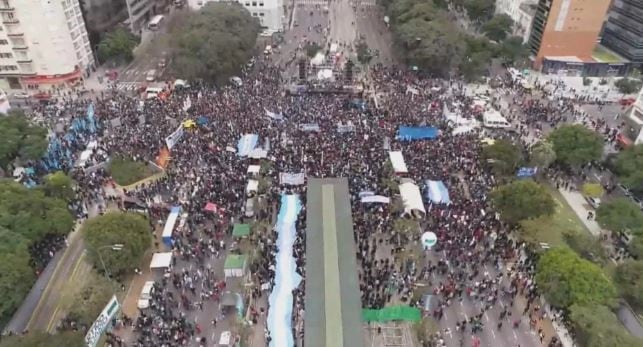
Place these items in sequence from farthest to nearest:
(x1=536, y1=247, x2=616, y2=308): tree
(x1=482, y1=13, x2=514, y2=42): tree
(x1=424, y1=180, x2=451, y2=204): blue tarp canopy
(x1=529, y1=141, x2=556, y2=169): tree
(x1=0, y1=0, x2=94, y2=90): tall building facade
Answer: (x1=482, y1=13, x2=514, y2=42): tree
(x1=0, y1=0, x2=94, y2=90): tall building facade
(x1=529, y1=141, x2=556, y2=169): tree
(x1=424, y1=180, x2=451, y2=204): blue tarp canopy
(x1=536, y1=247, x2=616, y2=308): tree

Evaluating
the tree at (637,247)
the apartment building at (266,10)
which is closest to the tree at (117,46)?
the apartment building at (266,10)

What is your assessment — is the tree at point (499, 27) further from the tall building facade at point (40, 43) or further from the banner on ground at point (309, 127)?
the tall building facade at point (40, 43)

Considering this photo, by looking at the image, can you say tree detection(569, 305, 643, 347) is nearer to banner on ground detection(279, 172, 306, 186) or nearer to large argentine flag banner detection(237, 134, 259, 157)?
banner on ground detection(279, 172, 306, 186)

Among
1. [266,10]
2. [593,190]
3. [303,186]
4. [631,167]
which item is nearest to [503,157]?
[593,190]

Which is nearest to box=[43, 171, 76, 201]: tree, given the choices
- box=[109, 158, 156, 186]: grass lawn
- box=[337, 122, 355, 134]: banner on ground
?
box=[109, 158, 156, 186]: grass lawn

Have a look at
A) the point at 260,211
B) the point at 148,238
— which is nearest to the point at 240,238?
the point at 260,211

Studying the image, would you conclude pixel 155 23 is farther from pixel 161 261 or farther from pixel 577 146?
pixel 577 146
